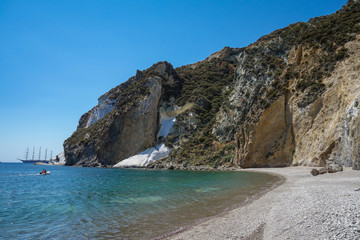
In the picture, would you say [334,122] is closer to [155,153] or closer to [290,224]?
[290,224]

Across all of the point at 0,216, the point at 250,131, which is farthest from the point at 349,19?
the point at 0,216

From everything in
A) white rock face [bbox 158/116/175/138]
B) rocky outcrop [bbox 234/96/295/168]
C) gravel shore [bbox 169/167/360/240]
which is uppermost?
white rock face [bbox 158/116/175/138]

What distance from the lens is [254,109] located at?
38062 mm

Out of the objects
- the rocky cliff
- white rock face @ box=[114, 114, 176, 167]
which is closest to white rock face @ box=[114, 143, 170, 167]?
white rock face @ box=[114, 114, 176, 167]

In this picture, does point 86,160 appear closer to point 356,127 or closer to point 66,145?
point 66,145

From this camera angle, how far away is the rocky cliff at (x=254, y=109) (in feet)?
78.8

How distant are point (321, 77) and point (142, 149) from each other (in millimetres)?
49097

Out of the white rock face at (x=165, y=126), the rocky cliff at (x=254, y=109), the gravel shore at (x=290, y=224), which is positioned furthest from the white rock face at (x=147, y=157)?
the gravel shore at (x=290, y=224)

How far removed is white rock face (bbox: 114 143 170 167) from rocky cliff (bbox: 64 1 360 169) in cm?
32

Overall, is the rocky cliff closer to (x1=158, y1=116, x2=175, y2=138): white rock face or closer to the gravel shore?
(x1=158, y1=116, x2=175, y2=138): white rock face

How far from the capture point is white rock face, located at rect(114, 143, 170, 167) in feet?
193

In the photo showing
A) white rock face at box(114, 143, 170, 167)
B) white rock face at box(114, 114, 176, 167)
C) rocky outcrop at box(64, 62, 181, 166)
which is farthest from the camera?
rocky outcrop at box(64, 62, 181, 166)

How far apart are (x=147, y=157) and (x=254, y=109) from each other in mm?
33773

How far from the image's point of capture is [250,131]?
36562 mm
